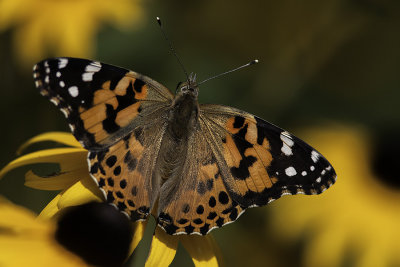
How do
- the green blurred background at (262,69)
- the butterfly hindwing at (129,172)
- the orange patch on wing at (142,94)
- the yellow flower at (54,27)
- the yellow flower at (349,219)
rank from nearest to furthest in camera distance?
1. the butterfly hindwing at (129,172)
2. the orange patch on wing at (142,94)
3. the yellow flower at (349,219)
4. the green blurred background at (262,69)
5. the yellow flower at (54,27)

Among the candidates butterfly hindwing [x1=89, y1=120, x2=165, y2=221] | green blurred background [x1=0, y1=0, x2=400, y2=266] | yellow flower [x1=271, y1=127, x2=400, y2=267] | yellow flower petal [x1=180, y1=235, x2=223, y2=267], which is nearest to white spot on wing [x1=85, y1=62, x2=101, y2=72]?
butterfly hindwing [x1=89, y1=120, x2=165, y2=221]

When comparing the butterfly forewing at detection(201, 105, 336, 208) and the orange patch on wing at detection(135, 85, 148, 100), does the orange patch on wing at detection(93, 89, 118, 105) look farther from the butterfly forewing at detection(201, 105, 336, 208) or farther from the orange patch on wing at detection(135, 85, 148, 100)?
the butterfly forewing at detection(201, 105, 336, 208)

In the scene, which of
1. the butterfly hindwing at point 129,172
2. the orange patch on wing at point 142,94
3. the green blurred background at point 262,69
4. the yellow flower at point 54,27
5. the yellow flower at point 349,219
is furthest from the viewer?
the yellow flower at point 54,27

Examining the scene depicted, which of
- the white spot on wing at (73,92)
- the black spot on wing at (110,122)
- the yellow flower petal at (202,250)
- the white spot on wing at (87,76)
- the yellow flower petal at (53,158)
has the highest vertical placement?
the white spot on wing at (87,76)

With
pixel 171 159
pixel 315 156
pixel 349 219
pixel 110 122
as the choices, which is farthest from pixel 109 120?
pixel 349 219

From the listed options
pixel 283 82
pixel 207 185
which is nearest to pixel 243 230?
pixel 283 82

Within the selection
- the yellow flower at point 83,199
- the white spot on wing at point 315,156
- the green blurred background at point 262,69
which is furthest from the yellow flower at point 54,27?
the white spot on wing at point 315,156

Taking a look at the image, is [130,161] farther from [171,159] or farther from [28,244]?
[28,244]

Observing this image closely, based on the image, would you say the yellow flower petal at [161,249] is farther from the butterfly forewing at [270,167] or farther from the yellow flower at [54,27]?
the yellow flower at [54,27]
